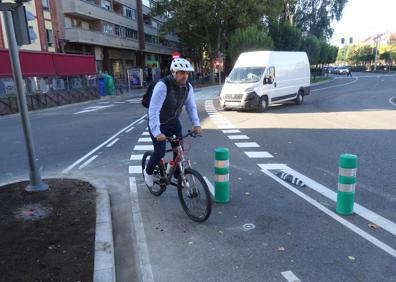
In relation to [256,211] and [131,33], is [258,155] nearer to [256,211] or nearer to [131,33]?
[256,211]

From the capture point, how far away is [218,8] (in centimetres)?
4434

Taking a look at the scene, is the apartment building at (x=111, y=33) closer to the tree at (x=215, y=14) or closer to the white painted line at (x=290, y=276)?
the tree at (x=215, y=14)

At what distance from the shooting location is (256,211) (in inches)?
205

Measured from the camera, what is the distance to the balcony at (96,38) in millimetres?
36875

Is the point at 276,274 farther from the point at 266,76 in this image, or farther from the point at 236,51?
the point at 236,51

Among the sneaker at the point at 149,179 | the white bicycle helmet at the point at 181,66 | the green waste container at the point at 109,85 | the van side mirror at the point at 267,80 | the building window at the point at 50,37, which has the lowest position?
the green waste container at the point at 109,85

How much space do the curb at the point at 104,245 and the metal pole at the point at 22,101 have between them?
1181 mm

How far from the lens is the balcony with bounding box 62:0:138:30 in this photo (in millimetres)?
36906

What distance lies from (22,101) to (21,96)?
0.08m

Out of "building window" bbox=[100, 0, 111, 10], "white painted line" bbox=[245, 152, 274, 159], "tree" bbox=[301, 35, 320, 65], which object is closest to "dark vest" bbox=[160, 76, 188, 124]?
"white painted line" bbox=[245, 152, 274, 159]

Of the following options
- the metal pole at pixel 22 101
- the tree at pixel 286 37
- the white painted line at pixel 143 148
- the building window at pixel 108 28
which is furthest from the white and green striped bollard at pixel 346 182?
the building window at pixel 108 28

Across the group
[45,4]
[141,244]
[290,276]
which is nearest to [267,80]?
[141,244]

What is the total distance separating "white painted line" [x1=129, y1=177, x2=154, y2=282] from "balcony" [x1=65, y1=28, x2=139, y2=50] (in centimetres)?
3421

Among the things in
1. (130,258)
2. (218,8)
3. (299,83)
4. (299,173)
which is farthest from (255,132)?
(218,8)
